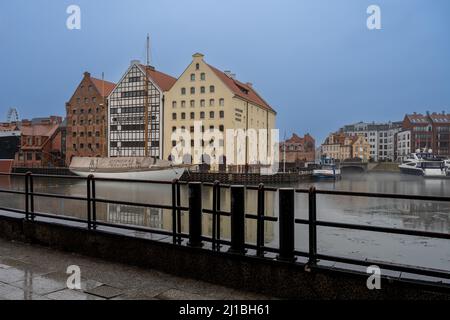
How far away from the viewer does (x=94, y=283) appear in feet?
18.6

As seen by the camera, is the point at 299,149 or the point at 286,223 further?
the point at 299,149

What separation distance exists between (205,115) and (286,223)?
6877cm

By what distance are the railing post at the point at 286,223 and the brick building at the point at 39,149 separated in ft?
294

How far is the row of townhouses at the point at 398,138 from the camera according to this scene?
443 feet

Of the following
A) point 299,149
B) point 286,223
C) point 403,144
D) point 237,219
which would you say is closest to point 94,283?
point 237,219

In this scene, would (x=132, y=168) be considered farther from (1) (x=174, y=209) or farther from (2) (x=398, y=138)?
(2) (x=398, y=138)

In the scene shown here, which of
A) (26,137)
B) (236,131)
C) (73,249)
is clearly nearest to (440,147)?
(236,131)

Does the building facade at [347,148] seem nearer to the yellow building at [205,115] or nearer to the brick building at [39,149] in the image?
the yellow building at [205,115]

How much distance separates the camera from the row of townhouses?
443 feet

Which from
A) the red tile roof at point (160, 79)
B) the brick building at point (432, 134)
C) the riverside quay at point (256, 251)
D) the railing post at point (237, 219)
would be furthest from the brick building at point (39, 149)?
the brick building at point (432, 134)

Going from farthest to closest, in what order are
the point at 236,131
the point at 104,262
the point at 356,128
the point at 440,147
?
the point at 356,128 < the point at 440,147 < the point at 236,131 < the point at 104,262

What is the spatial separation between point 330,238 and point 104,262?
11792 millimetres
